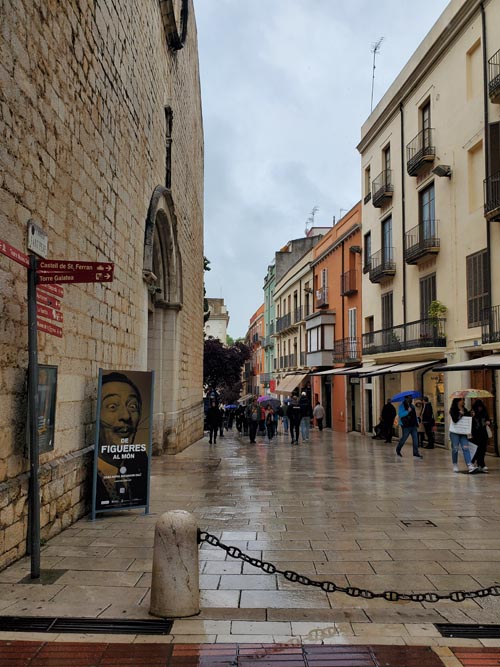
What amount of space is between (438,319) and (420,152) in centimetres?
557

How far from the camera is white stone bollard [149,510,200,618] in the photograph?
398cm

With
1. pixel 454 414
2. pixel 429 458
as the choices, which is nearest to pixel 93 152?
pixel 454 414

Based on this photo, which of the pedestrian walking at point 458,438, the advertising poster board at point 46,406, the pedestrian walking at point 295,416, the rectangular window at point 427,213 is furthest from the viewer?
the pedestrian walking at point 295,416

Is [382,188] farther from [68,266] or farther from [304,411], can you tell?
[68,266]

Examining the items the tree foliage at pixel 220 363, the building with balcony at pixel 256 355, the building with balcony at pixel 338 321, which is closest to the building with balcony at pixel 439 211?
the building with balcony at pixel 338 321

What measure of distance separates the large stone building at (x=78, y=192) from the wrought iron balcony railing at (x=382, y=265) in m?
10.7

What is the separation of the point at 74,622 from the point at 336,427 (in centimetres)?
2691

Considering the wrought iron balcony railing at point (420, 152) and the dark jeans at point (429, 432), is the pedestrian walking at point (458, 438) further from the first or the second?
the wrought iron balcony railing at point (420, 152)

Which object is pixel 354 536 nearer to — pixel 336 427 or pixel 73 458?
pixel 73 458

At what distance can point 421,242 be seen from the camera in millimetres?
18938

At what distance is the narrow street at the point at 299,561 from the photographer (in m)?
3.87

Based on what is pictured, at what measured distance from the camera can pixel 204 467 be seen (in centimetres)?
1230

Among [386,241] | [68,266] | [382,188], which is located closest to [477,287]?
[386,241]

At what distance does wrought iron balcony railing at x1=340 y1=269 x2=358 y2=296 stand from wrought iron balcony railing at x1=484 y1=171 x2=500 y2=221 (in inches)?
483
